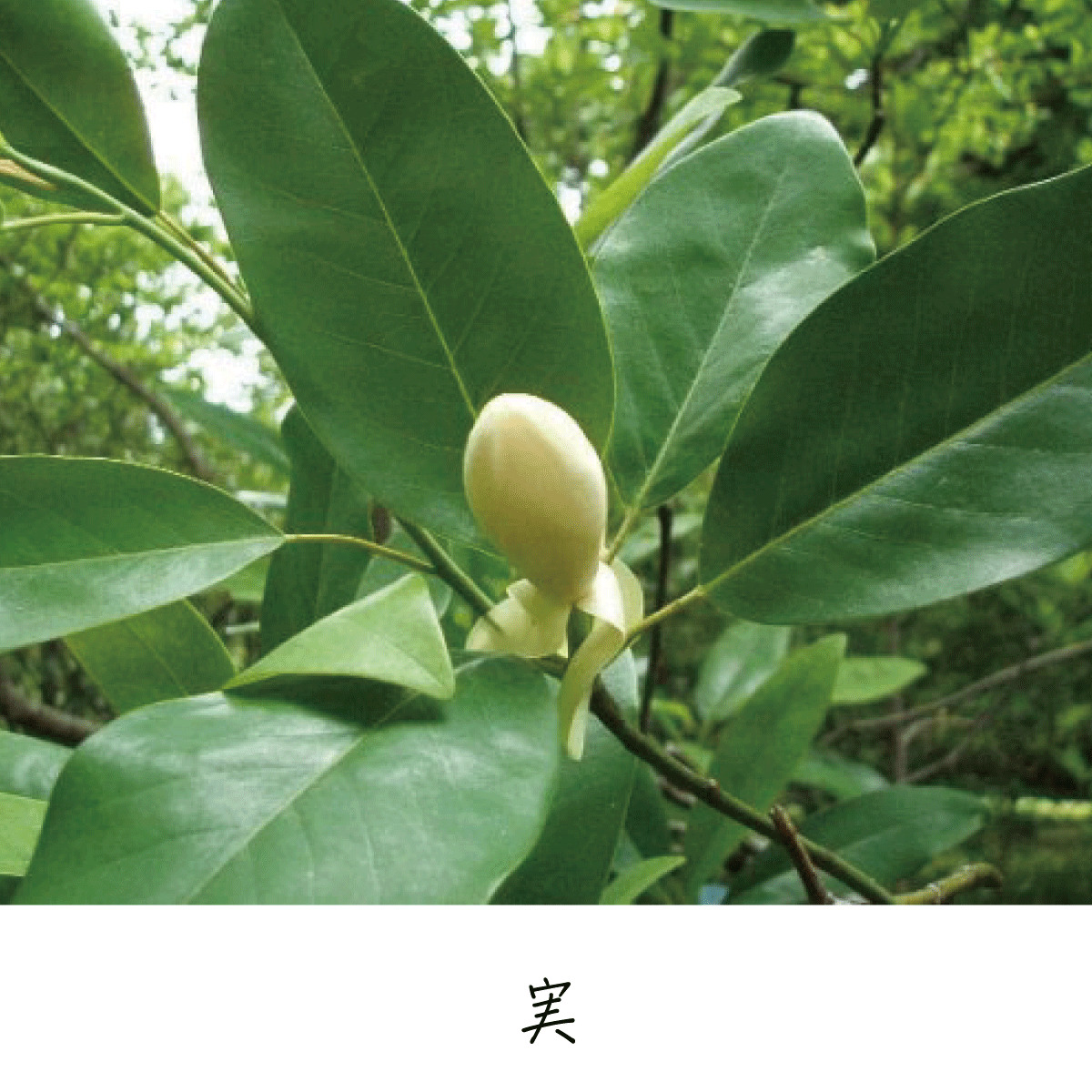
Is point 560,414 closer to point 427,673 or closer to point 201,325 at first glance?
point 427,673

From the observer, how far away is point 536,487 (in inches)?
11.3

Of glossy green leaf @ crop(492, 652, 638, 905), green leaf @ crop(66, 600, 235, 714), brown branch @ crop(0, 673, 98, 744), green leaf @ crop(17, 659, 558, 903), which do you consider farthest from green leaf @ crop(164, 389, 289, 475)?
green leaf @ crop(17, 659, 558, 903)

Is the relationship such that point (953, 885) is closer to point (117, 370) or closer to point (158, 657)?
point (158, 657)

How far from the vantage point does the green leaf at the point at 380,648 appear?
277 millimetres

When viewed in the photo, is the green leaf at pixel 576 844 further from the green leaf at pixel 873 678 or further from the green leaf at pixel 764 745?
the green leaf at pixel 873 678

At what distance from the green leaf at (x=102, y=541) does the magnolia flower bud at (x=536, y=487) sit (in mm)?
84

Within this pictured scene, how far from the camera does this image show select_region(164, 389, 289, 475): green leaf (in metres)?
0.94

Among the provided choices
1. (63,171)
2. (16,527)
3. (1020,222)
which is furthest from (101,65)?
(1020,222)

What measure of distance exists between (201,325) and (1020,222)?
107cm

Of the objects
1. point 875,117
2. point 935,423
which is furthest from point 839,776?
point 935,423

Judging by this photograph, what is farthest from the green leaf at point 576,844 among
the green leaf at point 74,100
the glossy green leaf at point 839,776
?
the glossy green leaf at point 839,776
